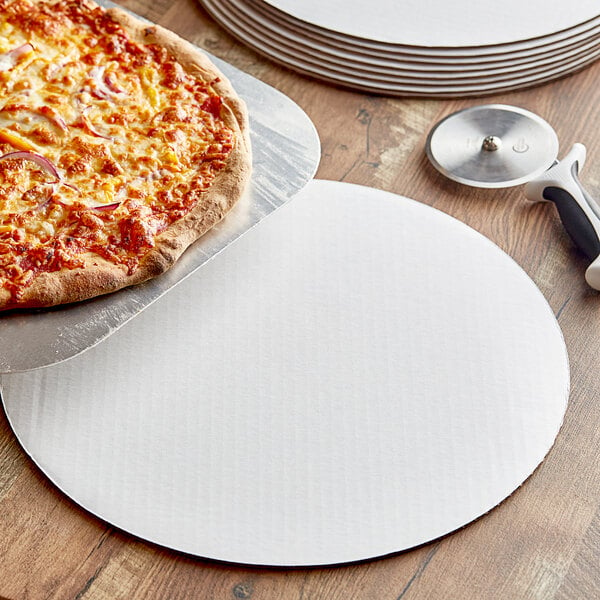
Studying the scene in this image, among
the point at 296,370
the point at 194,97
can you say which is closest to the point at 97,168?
the point at 194,97

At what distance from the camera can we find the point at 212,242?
1.53 meters

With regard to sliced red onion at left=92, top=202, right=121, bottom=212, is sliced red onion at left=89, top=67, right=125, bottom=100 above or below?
above

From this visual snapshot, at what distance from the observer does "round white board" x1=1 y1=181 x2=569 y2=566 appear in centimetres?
131

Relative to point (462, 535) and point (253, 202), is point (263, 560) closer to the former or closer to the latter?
point (462, 535)

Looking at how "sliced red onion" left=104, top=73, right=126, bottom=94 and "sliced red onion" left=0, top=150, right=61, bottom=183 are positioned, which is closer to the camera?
"sliced red onion" left=0, top=150, right=61, bottom=183

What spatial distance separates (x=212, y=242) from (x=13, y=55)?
0.59 m

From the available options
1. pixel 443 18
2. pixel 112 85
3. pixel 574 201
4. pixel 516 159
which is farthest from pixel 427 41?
pixel 112 85

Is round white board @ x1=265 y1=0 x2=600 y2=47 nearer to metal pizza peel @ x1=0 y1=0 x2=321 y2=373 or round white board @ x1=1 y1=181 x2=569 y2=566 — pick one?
metal pizza peel @ x1=0 y1=0 x2=321 y2=373

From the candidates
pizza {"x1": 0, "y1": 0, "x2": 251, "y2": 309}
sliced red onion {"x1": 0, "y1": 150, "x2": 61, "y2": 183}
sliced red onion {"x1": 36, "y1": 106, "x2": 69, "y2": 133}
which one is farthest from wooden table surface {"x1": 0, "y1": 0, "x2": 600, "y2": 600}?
sliced red onion {"x1": 36, "y1": 106, "x2": 69, "y2": 133}

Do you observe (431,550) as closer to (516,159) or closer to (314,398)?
(314,398)

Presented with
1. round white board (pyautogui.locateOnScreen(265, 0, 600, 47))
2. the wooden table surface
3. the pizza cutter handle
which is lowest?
the wooden table surface

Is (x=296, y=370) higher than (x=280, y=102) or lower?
lower

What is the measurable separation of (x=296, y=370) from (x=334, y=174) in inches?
19.5

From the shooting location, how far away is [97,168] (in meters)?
1.58
